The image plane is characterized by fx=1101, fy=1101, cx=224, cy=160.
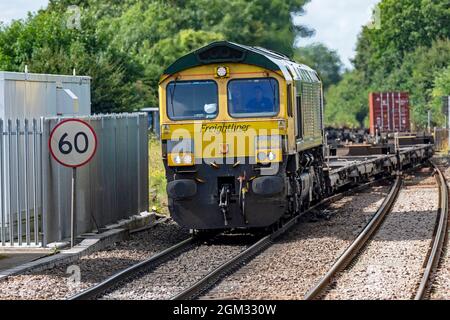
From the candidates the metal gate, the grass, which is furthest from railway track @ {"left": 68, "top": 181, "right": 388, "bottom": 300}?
the grass

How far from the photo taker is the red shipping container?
44.8 metres

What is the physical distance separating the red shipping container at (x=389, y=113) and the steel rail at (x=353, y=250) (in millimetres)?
19291

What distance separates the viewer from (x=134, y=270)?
1430 centimetres

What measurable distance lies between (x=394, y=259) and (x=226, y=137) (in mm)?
3689

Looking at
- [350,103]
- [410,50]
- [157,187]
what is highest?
[410,50]

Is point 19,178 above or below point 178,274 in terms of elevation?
above

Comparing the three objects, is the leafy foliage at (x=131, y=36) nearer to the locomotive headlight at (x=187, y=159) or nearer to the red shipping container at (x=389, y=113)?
the red shipping container at (x=389, y=113)

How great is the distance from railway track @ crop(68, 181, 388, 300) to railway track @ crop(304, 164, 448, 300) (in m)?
1.36

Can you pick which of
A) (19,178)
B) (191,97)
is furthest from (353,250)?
(19,178)

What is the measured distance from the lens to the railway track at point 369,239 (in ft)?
41.0

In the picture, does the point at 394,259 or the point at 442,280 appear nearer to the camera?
the point at 442,280

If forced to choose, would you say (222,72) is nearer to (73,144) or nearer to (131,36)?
(73,144)
